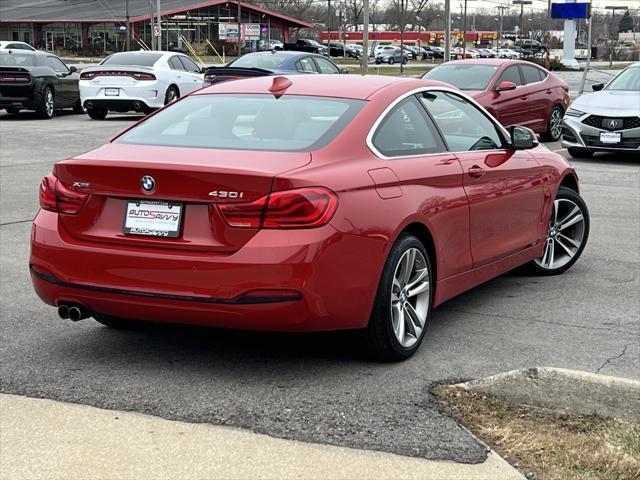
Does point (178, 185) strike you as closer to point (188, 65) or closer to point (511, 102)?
point (511, 102)

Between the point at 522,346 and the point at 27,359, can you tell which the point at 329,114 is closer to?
the point at 522,346

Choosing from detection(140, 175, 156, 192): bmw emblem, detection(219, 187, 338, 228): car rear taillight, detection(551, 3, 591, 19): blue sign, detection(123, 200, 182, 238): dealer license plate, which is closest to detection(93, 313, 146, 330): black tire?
detection(123, 200, 182, 238): dealer license plate

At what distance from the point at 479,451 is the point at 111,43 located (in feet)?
270

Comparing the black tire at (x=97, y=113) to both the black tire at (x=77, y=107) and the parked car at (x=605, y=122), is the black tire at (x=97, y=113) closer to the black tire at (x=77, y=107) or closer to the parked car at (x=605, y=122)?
the black tire at (x=77, y=107)

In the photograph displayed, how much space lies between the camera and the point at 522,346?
577 cm

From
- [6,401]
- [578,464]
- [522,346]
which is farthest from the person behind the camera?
[522,346]

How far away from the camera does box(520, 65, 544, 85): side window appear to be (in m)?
18.7

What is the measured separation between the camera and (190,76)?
2430 cm

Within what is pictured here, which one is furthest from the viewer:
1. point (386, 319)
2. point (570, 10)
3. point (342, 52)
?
point (342, 52)

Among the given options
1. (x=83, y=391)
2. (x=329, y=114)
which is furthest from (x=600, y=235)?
(x=83, y=391)

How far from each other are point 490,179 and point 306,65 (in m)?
15.9

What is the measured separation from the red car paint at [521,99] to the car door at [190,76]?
7.85 meters

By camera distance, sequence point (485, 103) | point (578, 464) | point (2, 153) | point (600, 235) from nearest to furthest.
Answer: point (578, 464)
point (600, 235)
point (2, 153)
point (485, 103)

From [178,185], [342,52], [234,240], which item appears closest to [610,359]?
[234,240]
